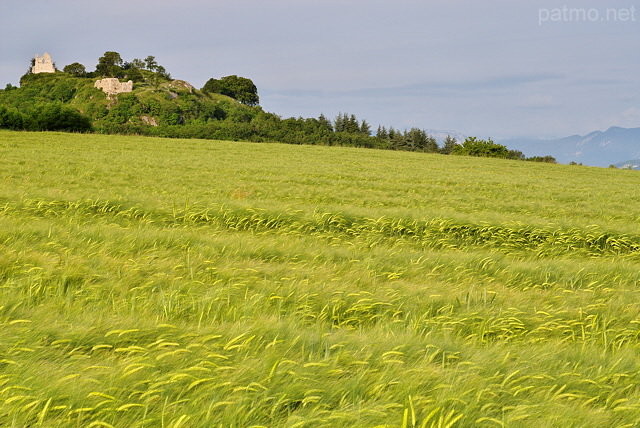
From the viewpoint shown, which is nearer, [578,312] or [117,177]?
[578,312]

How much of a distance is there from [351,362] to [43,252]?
4437mm

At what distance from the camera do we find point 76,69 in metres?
154

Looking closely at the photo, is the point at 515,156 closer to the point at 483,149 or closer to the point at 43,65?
the point at 483,149

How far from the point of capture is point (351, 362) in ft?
9.00

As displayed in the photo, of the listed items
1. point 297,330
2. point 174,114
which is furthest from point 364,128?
point 297,330

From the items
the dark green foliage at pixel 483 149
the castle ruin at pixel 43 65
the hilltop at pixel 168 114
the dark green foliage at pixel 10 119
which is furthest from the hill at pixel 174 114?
the castle ruin at pixel 43 65

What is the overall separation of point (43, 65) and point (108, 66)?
54443 mm

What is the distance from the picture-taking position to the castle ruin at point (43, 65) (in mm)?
178375

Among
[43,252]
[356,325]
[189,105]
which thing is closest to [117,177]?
[43,252]

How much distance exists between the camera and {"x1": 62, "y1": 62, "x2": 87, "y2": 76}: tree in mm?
152500

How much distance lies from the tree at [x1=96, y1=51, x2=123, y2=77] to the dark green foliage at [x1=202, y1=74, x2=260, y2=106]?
32000 millimetres

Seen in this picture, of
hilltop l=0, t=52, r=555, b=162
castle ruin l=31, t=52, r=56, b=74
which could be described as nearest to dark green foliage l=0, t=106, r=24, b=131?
hilltop l=0, t=52, r=555, b=162

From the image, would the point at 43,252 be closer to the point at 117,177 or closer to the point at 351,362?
the point at 351,362

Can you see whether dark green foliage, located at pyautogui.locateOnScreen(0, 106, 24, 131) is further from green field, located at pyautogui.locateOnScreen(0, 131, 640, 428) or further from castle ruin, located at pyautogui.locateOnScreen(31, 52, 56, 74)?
castle ruin, located at pyautogui.locateOnScreen(31, 52, 56, 74)
